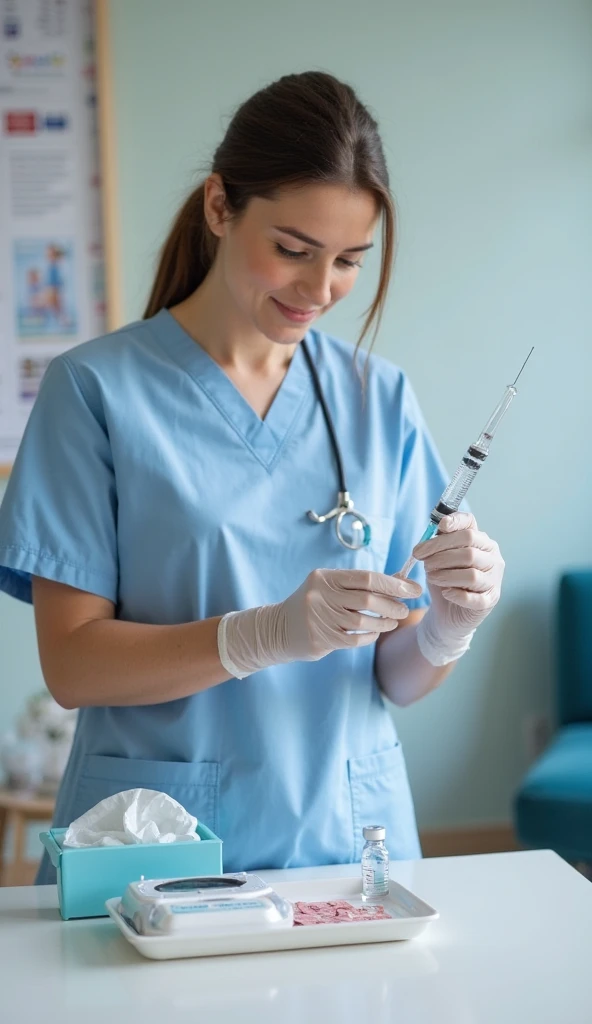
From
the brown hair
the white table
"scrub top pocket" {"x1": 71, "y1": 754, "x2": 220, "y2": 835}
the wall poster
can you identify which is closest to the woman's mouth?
the brown hair

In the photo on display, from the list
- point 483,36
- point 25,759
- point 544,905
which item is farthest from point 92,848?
point 483,36

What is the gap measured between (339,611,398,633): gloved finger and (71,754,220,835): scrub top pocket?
0.70 ft

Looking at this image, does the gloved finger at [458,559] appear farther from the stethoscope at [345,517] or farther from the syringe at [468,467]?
the stethoscope at [345,517]

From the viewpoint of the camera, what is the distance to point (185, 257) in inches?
60.7

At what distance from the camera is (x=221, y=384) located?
4.79ft

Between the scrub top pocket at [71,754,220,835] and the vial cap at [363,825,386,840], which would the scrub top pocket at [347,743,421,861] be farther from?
the vial cap at [363,825,386,840]

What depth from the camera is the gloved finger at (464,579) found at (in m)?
1.29

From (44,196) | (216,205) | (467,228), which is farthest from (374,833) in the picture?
(467,228)

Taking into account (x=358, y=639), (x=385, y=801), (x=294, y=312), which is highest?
(x=294, y=312)

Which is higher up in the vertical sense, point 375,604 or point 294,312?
point 294,312

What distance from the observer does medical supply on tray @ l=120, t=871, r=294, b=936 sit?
0.94 meters

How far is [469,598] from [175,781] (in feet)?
1.23

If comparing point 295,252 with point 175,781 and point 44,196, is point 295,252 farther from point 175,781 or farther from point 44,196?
point 44,196

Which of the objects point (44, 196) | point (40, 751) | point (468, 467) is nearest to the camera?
point (468, 467)
